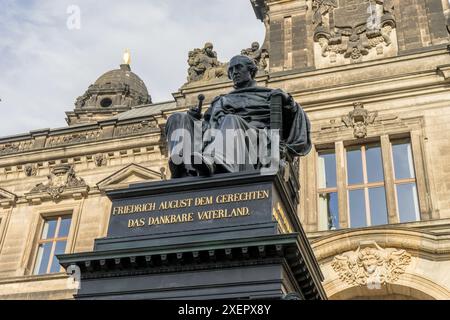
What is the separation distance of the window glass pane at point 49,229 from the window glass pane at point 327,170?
771 cm

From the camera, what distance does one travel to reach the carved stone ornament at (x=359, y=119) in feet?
49.7

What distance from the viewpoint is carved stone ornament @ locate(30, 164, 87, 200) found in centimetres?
1825

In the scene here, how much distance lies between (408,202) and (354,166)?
158 centimetres

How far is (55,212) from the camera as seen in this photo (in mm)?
18188

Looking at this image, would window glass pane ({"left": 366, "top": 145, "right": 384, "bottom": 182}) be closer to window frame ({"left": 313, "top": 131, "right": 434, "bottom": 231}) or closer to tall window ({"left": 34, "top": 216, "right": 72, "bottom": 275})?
window frame ({"left": 313, "top": 131, "right": 434, "bottom": 231})

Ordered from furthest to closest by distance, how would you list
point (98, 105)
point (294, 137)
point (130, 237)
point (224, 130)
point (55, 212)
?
1. point (98, 105)
2. point (55, 212)
3. point (294, 137)
4. point (224, 130)
5. point (130, 237)

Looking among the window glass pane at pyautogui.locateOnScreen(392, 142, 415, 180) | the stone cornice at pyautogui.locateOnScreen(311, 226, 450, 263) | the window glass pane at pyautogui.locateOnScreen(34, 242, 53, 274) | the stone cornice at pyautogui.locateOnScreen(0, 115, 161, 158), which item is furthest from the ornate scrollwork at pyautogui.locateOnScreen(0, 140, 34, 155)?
the window glass pane at pyautogui.locateOnScreen(392, 142, 415, 180)

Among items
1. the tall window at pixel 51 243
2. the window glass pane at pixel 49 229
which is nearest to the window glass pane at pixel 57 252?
the tall window at pixel 51 243

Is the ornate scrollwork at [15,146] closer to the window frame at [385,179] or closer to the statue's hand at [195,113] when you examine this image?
the window frame at [385,179]

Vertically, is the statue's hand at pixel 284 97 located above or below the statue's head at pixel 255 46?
below

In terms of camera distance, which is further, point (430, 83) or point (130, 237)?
point (430, 83)

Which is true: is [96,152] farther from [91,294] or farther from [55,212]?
[91,294]
